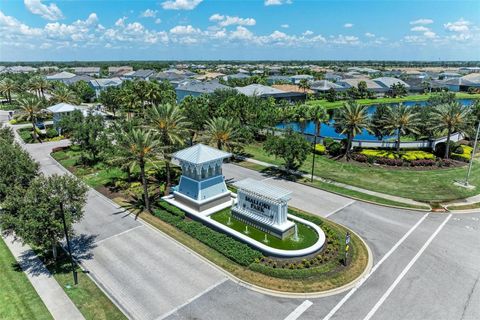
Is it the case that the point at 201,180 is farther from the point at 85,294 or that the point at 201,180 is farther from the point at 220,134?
the point at 85,294

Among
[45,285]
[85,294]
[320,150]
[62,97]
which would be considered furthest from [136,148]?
[62,97]

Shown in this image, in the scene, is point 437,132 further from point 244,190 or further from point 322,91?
point 322,91

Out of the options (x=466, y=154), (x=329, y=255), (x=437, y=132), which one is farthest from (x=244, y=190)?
(x=466, y=154)

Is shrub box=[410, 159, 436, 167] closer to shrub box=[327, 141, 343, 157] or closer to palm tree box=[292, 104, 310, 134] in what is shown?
shrub box=[327, 141, 343, 157]

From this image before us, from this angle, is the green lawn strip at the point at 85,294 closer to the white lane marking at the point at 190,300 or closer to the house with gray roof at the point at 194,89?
the white lane marking at the point at 190,300

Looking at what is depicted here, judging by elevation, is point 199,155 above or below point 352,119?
below

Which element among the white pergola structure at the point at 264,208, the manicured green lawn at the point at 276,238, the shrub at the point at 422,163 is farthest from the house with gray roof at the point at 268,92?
the manicured green lawn at the point at 276,238
